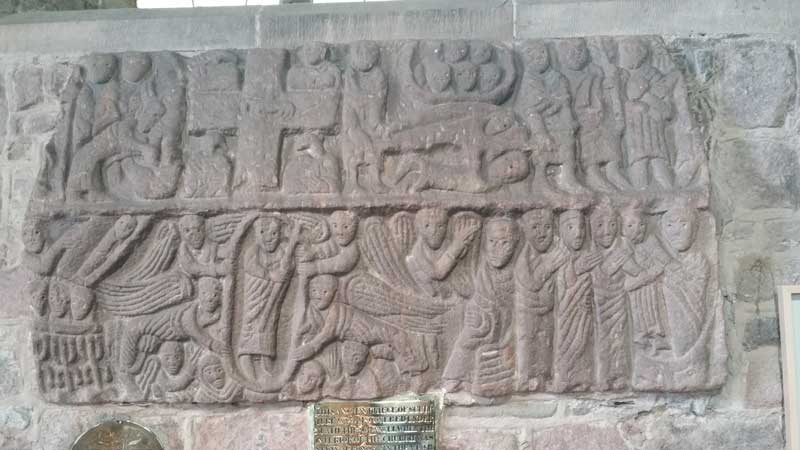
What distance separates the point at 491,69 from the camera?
9.59 ft

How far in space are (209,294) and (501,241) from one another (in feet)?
3.70

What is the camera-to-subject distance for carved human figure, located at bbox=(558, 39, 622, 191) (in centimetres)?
283

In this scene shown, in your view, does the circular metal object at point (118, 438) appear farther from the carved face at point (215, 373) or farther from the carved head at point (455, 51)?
the carved head at point (455, 51)

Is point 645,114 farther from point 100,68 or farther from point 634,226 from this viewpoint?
point 100,68

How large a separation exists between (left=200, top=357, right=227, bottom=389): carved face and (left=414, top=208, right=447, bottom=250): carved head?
932 mm

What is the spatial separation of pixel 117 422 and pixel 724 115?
272 centimetres

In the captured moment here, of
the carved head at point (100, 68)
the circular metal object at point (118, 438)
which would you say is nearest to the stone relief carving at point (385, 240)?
the circular metal object at point (118, 438)

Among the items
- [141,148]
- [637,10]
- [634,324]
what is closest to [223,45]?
[141,148]

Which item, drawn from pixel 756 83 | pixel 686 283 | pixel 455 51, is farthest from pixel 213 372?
pixel 756 83

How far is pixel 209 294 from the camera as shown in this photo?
2.80 m

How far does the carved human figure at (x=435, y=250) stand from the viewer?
108 inches

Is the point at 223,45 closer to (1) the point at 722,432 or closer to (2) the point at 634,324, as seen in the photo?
(2) the point at 634,324

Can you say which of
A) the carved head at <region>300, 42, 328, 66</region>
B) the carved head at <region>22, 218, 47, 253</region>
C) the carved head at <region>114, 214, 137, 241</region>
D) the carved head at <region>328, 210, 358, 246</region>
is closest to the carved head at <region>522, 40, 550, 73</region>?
the carved head at <region>300, 42, 328, 66</region>

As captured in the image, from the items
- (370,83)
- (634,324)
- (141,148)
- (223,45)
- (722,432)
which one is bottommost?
(722,432)
